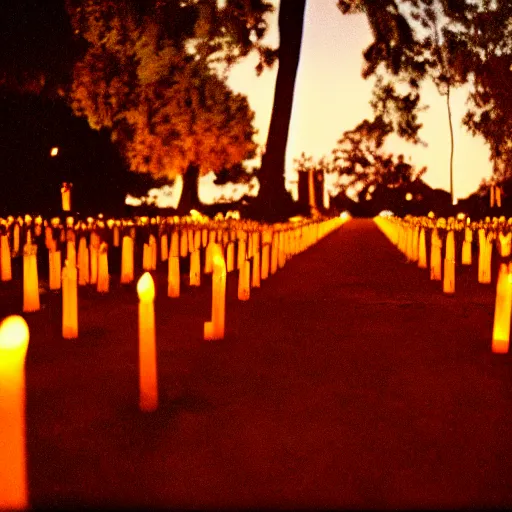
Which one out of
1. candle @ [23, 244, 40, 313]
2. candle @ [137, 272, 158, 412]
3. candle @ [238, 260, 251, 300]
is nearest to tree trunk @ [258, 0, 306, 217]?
candle @ [238, 260, 251, 300]

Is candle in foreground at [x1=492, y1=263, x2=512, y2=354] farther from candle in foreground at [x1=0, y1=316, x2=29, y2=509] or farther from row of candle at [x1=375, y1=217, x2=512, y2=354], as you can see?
candle in foreground at [x1=0, y1=316, x2=29, y2=509]

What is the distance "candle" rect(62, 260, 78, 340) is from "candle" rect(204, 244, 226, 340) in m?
1.26

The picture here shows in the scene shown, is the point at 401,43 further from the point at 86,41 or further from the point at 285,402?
the point at 285,402

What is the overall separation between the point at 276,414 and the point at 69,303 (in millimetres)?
3515

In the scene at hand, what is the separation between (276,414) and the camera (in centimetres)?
589

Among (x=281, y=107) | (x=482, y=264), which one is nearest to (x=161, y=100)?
(x=281, y=107)

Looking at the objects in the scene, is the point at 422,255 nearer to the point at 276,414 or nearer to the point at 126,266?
the point at 126,266

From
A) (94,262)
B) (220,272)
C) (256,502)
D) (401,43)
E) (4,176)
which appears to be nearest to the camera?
(256,502)

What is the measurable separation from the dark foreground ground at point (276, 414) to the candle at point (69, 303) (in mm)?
210

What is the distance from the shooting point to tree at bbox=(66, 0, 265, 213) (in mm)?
41125

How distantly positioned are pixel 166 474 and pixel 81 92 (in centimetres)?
3786

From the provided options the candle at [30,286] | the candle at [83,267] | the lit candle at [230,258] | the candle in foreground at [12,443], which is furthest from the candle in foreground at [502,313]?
the lit candle at [230,258]

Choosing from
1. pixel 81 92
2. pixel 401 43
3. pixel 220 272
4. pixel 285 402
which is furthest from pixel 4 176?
pixel 285 402

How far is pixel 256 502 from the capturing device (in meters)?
4.26
